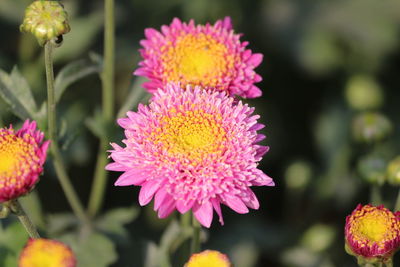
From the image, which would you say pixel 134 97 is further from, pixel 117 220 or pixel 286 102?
pixel 286 102

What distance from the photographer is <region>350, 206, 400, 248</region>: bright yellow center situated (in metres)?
1.53

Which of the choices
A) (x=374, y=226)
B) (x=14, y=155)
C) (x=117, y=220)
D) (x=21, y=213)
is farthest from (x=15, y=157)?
(x=374, y=226)

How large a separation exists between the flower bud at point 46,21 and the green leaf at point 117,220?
669mm

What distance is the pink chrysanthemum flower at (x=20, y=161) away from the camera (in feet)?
4.66

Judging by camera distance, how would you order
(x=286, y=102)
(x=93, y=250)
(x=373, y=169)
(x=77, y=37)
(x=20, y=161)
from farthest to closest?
1. (x=286, y=102)
2. (x=77, y=37)
3. (x=373, y=169)
4. (x=93, y=250)
5. (x=20, y=161)

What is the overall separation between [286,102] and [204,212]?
4.56 feet

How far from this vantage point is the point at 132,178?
5.01 ft

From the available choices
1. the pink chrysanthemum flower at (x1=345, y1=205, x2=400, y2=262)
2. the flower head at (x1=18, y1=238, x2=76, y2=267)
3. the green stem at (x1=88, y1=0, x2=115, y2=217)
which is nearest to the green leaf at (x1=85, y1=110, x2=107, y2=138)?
the green stem at (x1=88, y1=0, x2=115, y2=217)

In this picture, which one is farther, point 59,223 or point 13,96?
point 59,223

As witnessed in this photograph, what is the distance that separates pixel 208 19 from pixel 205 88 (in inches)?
42.7

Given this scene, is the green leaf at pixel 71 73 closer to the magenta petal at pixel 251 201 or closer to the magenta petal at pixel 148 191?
the magenta petal at pixel 148 191

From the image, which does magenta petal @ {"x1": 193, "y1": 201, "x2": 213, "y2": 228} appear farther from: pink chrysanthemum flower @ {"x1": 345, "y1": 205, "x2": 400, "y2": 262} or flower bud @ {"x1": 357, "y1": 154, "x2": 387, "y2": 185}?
flower bud @ {"x1": 357, "y1": 154, "x2": 387, "y2": 185}

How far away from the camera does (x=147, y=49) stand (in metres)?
1.81

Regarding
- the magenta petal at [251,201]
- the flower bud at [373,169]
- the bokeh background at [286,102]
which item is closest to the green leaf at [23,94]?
the bokeh background at [286,102]
